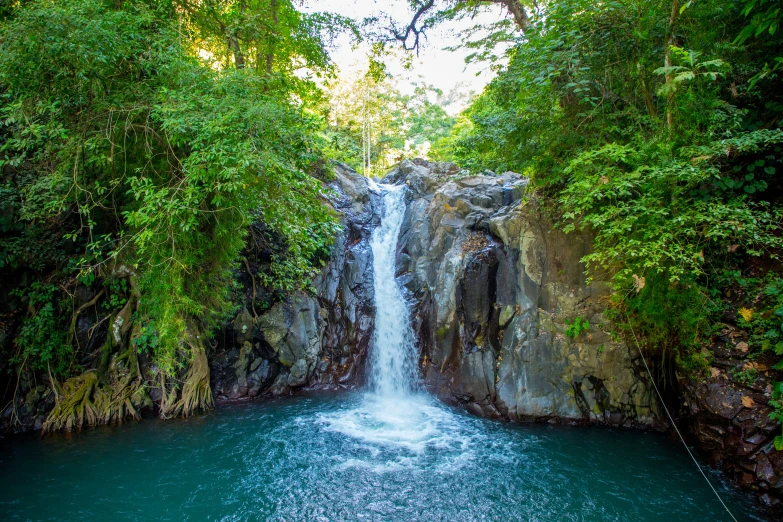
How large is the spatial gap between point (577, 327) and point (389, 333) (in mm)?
4196

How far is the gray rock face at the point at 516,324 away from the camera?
716cm

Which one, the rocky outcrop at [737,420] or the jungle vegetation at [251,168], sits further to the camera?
the jungle vegetation at [251,168]

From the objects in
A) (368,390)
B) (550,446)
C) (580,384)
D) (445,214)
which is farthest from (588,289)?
(368,390)

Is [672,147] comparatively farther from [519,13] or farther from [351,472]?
[351,472]

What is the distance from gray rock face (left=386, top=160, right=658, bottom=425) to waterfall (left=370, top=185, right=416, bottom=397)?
1.13 feet

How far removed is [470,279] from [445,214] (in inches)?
85.0

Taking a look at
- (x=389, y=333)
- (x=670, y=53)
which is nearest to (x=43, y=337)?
(x=389, y=333)

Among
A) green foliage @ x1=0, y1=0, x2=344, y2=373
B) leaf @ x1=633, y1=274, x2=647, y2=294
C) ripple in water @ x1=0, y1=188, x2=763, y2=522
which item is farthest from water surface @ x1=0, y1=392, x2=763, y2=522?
leaf @ x1=633, y1=274, x2=647, y2=294

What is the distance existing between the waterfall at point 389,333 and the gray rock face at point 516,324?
13.5 inches

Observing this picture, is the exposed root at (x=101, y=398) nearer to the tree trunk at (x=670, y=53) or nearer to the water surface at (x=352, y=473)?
the water surface at (x=352, y=473)

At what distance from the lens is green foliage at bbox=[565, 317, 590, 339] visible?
286 inches

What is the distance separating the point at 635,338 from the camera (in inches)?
271

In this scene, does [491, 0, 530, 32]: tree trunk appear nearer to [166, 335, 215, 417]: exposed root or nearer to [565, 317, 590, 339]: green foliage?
[565, 317, 590, 339]: green foliage

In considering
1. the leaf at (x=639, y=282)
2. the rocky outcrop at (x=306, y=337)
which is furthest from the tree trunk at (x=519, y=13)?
the leaf at (x=639, y=282)
